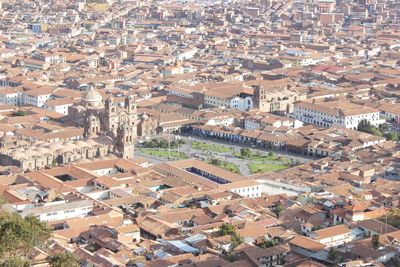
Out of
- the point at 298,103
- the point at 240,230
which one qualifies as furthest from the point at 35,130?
the point at 240,230

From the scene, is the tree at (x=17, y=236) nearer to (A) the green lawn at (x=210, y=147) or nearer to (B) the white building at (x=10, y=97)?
(A) the green lawn at (x=210, y=147)

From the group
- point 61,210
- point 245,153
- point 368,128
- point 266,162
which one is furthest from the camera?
point 368,128

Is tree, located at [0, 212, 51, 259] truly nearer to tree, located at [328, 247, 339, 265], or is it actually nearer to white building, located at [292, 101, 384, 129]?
tree, located at [328, 247, 339, 265]

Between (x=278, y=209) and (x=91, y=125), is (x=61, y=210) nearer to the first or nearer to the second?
(x=278, y=209)

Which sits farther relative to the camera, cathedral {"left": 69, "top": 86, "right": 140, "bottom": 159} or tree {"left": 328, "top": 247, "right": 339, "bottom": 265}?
cathedral {"left": 69, "top": 86, "right": 140, "bottom": 159}

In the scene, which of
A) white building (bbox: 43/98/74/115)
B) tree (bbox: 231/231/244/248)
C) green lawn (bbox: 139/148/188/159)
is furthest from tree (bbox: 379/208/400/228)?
white building (bbox: 43/98/74/115)

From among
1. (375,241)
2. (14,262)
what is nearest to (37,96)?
(375,241)
